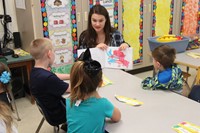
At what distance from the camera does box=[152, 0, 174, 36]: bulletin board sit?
424cm

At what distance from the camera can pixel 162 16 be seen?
171 inches

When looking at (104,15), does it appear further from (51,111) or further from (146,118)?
(146,118)

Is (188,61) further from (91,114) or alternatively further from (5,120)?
(5,120)

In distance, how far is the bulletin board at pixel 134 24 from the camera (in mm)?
3941

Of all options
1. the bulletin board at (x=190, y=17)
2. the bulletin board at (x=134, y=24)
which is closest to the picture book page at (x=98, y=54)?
the bulletin board at (x=134, y=24)

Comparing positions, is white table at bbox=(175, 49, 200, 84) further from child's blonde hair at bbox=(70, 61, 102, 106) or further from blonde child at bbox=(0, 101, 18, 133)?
blonde child at bbox=(0, 101, 18, 133)

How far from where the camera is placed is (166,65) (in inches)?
79.6

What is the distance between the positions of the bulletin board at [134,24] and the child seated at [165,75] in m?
2.01

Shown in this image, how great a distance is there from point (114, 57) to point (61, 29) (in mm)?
1177

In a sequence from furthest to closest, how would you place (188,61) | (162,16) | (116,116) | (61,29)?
1. (162,16)
2. (61,29)
3. (188,61)
4. (116,116)

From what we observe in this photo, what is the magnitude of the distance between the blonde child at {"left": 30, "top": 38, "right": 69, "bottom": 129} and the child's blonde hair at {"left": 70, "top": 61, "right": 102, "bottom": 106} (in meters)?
0.48

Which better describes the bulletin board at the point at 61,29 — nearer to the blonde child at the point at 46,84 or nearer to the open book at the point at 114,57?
the open book at the point at 114,57

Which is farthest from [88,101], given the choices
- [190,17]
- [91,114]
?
[190,17]

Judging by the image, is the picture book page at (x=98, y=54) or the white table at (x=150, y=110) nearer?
the white table at (x=150, y=110)
